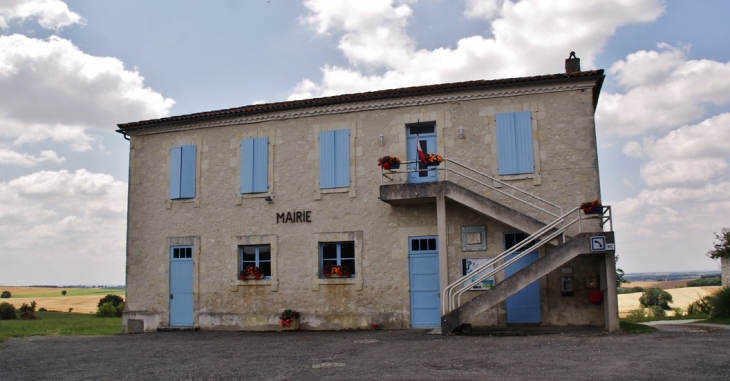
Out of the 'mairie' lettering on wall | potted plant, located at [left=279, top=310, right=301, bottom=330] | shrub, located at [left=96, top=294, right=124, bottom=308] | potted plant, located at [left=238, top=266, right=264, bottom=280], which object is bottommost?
shrub, located at [left=96, top=294, right=124, bottom=308]

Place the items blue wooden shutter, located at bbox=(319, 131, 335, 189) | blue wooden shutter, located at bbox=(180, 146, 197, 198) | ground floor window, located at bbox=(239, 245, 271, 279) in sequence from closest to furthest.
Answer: blue wooden shutter, located at bbox=(319, 131, 335, 189) < ground floor window, located at bbox=(239, 245, 271, 279) < blue wooden shutter, located at bbox=(180, 146, 197, 198)

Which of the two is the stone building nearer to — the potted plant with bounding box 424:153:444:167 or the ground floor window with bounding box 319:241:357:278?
the ground floor window with bounding box 319:241:357:278

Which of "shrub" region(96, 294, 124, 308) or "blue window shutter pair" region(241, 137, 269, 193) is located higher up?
"blue window shutter pair" region(241, 137, 269, 193)

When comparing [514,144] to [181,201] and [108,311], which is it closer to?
[181,201]

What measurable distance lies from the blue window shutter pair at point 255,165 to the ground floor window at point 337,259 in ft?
7.19

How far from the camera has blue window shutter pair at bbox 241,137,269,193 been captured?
1532cm

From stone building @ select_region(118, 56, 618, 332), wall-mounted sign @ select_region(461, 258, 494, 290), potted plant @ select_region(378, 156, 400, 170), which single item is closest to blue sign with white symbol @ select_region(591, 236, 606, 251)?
stone building @ select_region(118, 56, 618, 332)

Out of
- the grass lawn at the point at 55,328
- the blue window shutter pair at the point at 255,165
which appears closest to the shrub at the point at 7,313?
the grass lawn at the point at 55,328

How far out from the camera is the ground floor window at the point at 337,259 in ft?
47.1

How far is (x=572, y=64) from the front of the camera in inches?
572

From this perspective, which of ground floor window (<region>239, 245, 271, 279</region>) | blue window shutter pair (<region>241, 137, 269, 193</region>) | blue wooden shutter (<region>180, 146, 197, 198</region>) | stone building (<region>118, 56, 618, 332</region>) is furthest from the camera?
blue wooden shutter (<region>180, 146, 197, 198</region>)

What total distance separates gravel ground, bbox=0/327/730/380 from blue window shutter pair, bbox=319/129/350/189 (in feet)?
12.4

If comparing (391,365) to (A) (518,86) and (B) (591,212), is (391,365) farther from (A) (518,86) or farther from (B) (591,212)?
(A) (518,86)

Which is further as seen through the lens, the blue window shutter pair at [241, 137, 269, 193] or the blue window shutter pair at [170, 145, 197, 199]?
the blue window shutter pair at [170, 145, 197, 199]
